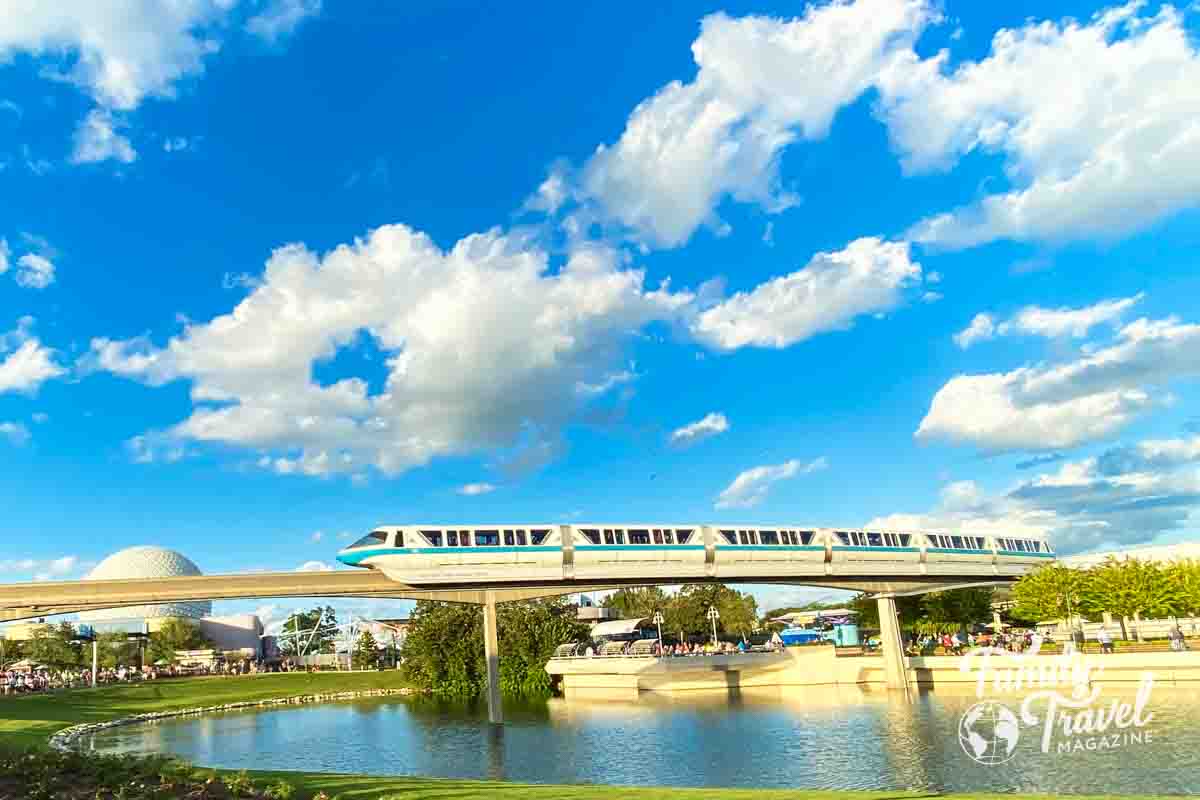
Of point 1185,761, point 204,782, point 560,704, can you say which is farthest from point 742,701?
point 204,782

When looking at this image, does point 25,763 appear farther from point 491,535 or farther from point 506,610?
point 506,610

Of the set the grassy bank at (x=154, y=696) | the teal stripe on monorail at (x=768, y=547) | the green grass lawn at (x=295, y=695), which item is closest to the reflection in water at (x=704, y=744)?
the grassy bank at (x=154, y=696)

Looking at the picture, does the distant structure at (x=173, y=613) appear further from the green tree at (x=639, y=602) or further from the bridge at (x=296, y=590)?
the bridge at (x=296, y=590)

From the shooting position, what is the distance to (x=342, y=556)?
54.3m

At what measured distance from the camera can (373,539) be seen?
53438 mm

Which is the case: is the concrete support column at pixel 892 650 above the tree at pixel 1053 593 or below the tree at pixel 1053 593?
below

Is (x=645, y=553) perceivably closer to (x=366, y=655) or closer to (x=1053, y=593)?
(x=1053, y=593)

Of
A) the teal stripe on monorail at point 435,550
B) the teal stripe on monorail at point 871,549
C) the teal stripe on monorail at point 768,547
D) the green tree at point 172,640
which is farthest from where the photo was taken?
the green tree at point 172,640

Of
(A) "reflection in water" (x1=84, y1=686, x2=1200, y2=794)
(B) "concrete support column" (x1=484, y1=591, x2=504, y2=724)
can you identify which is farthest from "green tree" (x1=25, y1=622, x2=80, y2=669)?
(B) "concrete support column" (x1=484, y1=591, x2=504, y2=724)

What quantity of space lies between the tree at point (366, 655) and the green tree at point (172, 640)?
24872 mm

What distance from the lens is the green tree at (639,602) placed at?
413 feet

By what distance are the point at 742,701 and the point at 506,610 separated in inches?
1448

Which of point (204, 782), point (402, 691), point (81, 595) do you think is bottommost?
point (402, 691)

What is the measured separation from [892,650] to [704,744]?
32.3m
